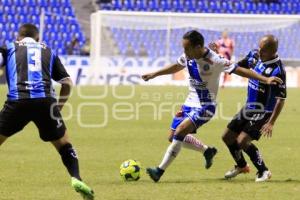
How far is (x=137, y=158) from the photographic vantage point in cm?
1338

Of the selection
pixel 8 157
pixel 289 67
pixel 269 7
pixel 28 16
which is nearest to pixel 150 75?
pixel 8 157

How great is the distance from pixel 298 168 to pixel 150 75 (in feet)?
9.56

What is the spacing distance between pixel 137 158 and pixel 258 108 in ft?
9.58

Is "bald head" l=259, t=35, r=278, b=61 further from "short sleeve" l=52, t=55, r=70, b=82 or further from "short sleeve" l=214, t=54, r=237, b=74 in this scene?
"short sleeve" l=52, t=55, r=70, b=82

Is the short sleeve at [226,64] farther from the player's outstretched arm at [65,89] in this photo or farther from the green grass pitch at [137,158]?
the player's outstretched arm at [65,89]

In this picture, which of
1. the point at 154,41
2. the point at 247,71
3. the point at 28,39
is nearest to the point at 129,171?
the point at 247,71

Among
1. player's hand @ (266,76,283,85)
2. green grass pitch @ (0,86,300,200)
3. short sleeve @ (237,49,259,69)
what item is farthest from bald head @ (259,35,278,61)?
green grass pitch @ (0,86,300,200)

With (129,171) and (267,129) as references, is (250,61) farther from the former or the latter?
(129,171)

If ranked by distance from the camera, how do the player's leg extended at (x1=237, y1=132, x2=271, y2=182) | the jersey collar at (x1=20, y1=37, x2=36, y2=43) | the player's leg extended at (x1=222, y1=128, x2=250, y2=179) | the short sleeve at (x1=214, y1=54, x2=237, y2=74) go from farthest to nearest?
the player's leg extended at (x1=222, y1=128, x2=250, y2=179)
the player's leg extended at (x1=237, y1=132, x2=271, y2=182)
the short sleeve at (x1=214, y1=54, x2=237, y2=74)
the jersey collar at (x1=20, y1=37, x2=36, y2=43)

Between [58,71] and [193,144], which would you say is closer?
[58,71]

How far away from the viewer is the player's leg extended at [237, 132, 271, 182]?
11.1 metres

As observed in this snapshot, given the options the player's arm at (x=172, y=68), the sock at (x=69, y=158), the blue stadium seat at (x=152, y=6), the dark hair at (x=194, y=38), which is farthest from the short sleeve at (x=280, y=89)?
the blue stadium seat at (x=152, y=6)

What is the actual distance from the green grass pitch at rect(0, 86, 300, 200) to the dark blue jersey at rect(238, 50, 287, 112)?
42.2 inches

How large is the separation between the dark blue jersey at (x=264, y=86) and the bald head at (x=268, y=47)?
8 cm
